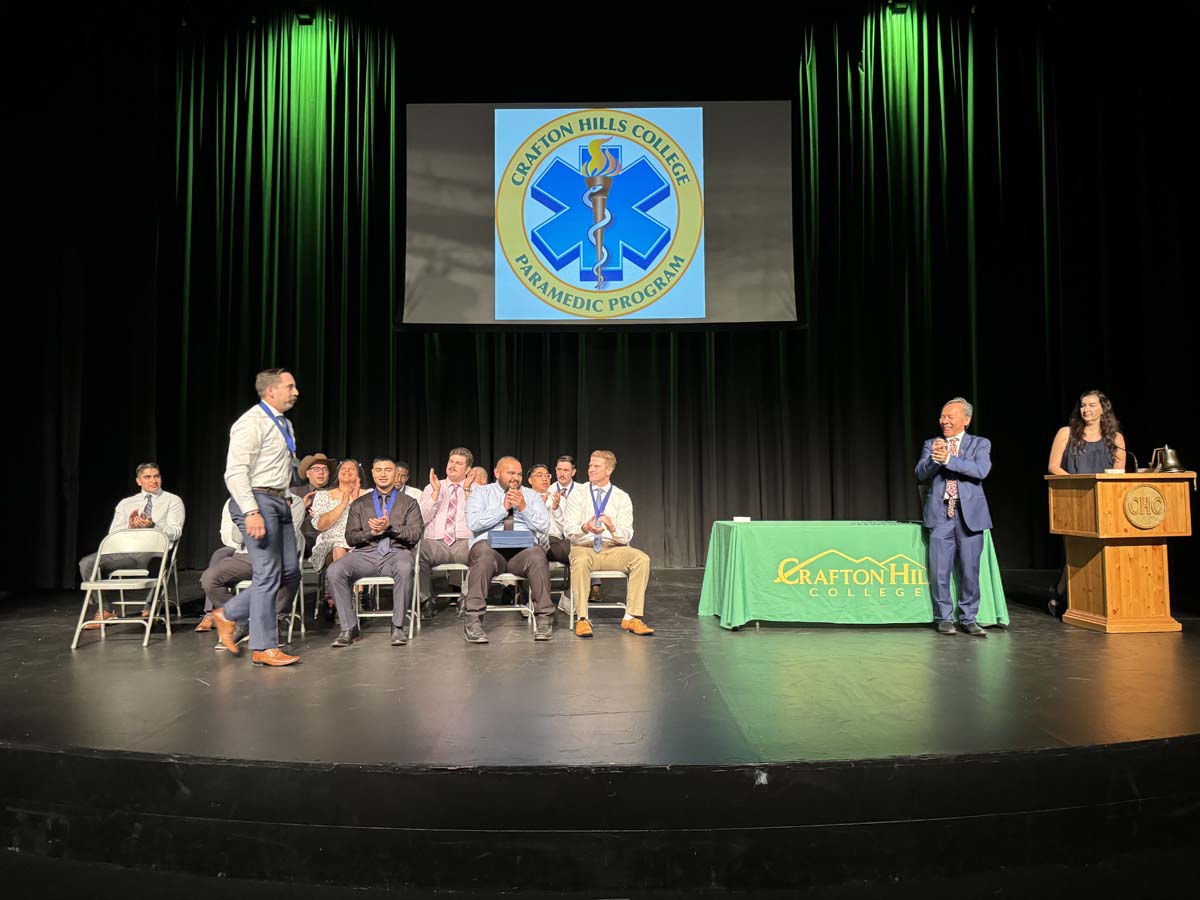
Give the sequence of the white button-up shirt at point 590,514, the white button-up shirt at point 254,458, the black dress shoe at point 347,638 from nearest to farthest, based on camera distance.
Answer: the white button-up shirt at point 254,458, the black dress shoe at point 347,638, the white button-up shirt at point 590,514

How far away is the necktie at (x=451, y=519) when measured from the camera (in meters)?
5.34

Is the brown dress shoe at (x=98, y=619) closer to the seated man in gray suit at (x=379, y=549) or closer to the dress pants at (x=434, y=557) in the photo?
the seated man in gray suit at (x=379, y=549)

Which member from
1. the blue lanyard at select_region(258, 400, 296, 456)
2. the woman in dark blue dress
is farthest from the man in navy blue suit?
the blue lanyard at select_region(258, 400, 296, 456)

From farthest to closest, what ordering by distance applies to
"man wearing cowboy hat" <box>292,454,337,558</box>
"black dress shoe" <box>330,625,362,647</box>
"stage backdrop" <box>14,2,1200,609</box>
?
"stage backdrop" <box>14,2,1200,609</box> → "man wearing cowboy hat" <box>292,454,337,558</box> → "black dress shoe" <box>330,625,362,647</box>

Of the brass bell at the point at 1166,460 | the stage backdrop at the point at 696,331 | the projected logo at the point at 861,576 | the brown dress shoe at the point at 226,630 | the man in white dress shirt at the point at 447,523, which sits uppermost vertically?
the stage backdrop at the point at 696,331

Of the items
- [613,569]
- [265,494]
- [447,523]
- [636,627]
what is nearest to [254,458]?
[265,494]

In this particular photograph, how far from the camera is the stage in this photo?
87.4 inches

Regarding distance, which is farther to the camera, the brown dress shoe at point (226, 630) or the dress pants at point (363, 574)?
the dress pants at point (363, 574)

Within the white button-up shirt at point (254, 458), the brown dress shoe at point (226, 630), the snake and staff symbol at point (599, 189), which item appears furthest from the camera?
the snake and staff symbol at point (599, 189)

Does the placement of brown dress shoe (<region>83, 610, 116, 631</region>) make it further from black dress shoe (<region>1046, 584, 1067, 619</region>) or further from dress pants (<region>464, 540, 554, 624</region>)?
black dress shoe (<region>1046, 584, 1067, 619</region>)

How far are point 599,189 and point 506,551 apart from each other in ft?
11.7

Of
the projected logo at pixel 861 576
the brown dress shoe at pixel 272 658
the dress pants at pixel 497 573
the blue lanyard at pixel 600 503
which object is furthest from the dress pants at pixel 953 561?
the brown dress shoe at pixel 272 658

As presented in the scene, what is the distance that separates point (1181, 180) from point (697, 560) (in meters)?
5.18

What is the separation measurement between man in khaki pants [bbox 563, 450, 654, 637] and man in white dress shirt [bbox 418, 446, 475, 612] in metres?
0.72
